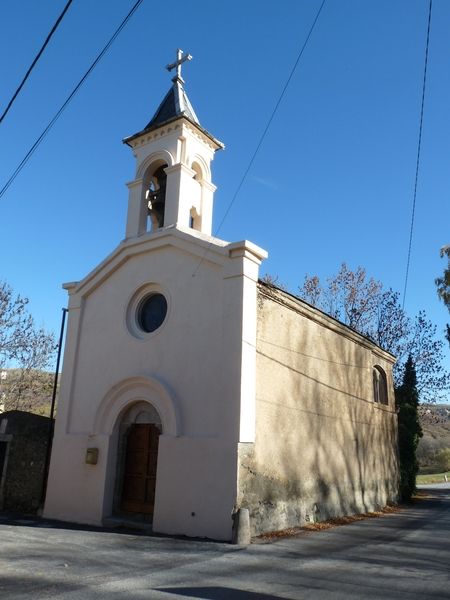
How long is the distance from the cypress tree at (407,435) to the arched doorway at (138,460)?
12.0 metres

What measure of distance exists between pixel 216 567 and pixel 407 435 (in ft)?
51.9

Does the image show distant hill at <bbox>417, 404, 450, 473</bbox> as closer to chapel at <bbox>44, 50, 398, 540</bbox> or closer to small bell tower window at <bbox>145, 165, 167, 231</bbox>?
chapel at <bbox>44, 50, 398, 540</bbox>

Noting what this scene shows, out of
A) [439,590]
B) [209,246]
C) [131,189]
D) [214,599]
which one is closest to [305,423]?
[209,246]

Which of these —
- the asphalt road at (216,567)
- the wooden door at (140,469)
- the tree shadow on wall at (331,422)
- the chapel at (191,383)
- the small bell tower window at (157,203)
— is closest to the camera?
the asphalt road at (216,567)

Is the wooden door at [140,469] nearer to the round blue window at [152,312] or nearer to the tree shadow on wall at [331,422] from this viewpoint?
the round blue window at [152,312]

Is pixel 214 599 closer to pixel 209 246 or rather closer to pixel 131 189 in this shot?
pixel 209 246

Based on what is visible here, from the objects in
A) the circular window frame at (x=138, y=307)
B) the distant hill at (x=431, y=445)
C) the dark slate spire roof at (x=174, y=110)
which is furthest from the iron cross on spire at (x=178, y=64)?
the distant hill at (x=431, y=445)

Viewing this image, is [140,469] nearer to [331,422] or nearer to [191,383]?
[191,383]

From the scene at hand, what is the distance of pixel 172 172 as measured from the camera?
13.0 metres

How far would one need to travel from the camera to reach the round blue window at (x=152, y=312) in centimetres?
1229

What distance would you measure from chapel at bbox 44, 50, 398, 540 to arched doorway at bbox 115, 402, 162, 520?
0.04m

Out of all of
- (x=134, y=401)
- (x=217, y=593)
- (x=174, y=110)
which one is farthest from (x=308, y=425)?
(x=174, y=110)

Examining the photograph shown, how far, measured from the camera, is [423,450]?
1976 inches

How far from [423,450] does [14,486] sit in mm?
45715
